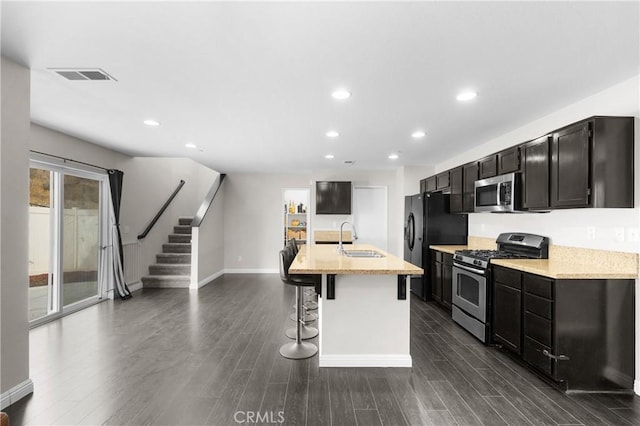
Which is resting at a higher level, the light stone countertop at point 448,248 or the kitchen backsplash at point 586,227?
the kitchen backsplash at point 586,227

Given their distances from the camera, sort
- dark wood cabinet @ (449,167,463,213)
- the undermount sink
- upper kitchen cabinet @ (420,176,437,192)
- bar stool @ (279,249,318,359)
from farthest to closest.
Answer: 1. upper kitchen cabinet @ (420,176,437,192)
2. dark wood cabinet @ (449,167,463,213)
3. the undermount sink
4. bar stool @ (279,249,318,359)

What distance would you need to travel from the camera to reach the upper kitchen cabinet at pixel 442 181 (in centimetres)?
502

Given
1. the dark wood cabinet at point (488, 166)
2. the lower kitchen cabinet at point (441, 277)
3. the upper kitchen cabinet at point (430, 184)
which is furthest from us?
the upper kitchen cabinet at point (430, 184)

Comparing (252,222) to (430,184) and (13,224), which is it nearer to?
(430,184)

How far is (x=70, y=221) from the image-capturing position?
4473 mm

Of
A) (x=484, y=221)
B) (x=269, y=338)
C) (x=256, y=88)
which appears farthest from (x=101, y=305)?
(x=484, y=221)

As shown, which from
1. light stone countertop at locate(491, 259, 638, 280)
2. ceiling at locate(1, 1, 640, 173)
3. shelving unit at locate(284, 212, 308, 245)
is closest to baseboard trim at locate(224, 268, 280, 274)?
shelving unit at locate(284, 212, 308, 245)

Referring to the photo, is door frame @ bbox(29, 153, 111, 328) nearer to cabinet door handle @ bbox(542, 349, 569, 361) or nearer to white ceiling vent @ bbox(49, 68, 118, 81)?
white ceiling vent @ bbox(49, 68, 118, 81)

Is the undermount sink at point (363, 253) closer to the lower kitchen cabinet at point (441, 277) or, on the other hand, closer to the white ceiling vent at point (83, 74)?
the lower kitchen cabinet at point (441, 277)

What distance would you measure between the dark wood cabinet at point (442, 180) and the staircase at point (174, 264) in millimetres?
4877

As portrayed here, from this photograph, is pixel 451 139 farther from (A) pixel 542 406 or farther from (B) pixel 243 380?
(B) pixel 243 380

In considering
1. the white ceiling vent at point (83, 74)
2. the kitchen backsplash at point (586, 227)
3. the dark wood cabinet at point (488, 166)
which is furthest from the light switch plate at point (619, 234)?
the white ceiling vent at point (83, 74)

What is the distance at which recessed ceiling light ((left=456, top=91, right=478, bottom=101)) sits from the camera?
2.68 m

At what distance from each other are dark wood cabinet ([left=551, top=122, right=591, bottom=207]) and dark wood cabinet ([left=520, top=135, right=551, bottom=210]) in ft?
0.26
